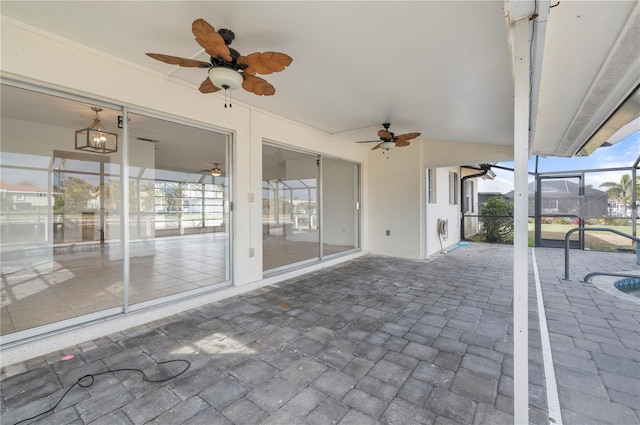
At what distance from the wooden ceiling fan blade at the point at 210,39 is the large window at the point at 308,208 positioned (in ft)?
11.8

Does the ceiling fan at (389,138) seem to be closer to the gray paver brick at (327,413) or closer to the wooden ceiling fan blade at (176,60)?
the wooden ceiling fan blade at (176,60)

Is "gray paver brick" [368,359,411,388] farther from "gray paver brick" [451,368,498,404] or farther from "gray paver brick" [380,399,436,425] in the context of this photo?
"gray paver brick" [451,368,498,404]

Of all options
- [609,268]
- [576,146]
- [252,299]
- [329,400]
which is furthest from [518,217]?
[609,268]

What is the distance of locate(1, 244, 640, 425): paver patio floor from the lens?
158 centimetres

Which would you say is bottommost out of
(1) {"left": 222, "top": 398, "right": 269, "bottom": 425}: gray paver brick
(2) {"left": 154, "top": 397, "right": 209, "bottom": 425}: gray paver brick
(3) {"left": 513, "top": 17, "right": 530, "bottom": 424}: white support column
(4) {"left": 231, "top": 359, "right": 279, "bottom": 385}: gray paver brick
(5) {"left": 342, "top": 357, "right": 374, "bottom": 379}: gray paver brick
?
(1) {"left": 222, "top": 398, "right": 269, "bottom": 425}: gray paver brick

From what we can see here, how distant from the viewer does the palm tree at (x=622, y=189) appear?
663cm

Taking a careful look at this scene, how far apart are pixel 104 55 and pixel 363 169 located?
502 centimetres

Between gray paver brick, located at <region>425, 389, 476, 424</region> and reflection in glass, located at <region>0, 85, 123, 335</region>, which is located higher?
reflection in glass, located at <region>0, 85, 123, 335</region>

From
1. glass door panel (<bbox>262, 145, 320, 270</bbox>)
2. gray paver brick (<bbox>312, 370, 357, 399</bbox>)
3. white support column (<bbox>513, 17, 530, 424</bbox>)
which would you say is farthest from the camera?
glass door panel (<bbox>262, 145, 320, 270</bbox>)

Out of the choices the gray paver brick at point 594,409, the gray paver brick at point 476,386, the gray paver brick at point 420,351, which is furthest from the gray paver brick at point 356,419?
→ the gray paver brick at point 594,409

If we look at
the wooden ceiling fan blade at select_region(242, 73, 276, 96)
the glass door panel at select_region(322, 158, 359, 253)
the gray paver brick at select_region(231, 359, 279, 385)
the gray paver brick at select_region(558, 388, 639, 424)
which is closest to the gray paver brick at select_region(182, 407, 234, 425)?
the gray paver brick at select_region(231, 359, 279, 385)

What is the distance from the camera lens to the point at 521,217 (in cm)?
142

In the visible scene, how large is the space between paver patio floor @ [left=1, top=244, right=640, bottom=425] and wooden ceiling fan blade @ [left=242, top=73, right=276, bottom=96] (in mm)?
2264

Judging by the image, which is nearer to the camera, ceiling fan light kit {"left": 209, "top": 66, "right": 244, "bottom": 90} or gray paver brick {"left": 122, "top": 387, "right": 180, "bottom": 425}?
gray paver brick {"left": 122, "top": 387, "right": 180, "bottom": 425}
